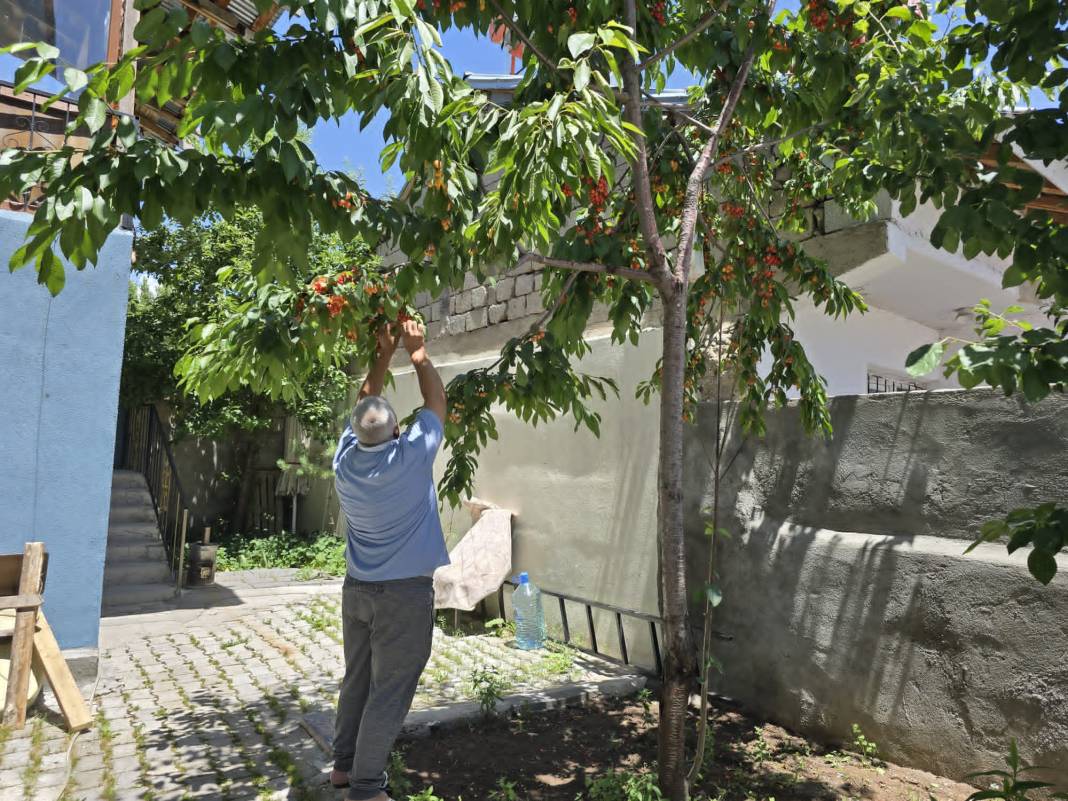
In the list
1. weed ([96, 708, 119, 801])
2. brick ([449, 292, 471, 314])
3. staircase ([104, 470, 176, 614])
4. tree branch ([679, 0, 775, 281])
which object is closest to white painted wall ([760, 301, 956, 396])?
tree branch ([679, 0, 775, 281])

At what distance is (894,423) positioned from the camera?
13.4 feet

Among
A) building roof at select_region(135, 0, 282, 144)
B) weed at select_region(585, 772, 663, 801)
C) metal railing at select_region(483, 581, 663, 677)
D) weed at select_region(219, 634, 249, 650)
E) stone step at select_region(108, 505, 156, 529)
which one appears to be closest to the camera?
weed at select_region(585, 772, 663, 801)

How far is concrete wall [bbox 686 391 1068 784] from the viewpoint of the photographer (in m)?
3.40

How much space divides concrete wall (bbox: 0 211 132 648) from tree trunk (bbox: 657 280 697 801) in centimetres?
382

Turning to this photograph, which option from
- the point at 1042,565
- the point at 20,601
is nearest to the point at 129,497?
the point at 20,601

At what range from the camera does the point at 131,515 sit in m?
9.44

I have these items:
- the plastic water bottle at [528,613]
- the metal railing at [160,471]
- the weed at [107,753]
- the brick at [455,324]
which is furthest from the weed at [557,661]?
the metal railing at [160,471]

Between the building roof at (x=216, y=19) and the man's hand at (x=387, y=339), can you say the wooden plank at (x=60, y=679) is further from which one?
the building roof at (x=216, y=19)

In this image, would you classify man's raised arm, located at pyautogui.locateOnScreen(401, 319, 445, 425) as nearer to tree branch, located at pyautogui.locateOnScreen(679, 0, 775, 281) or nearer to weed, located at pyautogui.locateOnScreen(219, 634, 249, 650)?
tree branch, located at pyautogui.locateOnScreen(679, 0, 775, 281)

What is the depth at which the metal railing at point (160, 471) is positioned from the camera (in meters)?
9.37

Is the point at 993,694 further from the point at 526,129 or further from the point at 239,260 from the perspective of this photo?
the point at 239,260

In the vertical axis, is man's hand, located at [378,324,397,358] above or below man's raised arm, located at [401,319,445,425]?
above

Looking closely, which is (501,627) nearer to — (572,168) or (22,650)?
(22,650)

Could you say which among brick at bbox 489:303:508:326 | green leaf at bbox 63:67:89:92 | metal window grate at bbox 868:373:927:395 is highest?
brick at bbox 489:303:508:326
